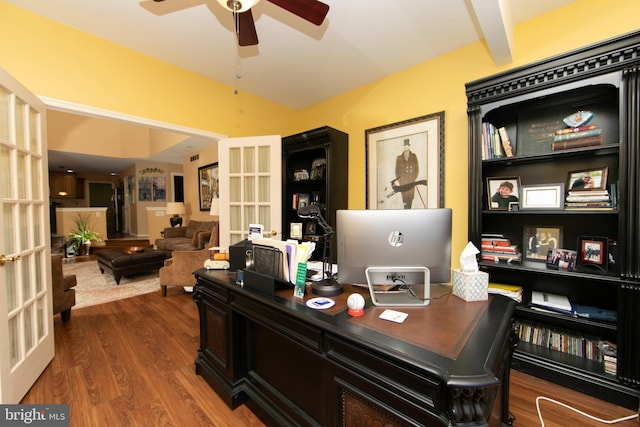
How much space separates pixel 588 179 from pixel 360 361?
83.1 inches

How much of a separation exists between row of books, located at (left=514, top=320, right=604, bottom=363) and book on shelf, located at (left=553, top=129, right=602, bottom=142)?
1.39m

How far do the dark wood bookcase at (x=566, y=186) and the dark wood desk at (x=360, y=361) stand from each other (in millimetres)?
920

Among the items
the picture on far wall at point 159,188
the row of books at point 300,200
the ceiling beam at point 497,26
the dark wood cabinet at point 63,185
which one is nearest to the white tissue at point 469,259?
the ceiling beam at point 497,26

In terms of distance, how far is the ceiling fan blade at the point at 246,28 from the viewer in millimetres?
1704

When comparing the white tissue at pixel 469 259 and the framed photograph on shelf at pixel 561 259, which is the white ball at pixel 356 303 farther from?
the framed photograph on shelf at pixel 561 259

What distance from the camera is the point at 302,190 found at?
3799 millimetres

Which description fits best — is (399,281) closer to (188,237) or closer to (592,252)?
(592,252)

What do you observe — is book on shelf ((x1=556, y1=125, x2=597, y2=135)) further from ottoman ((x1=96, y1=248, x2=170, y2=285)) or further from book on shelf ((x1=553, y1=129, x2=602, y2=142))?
ottoman ((x1=96, y1=248, x2=170, y2=285))

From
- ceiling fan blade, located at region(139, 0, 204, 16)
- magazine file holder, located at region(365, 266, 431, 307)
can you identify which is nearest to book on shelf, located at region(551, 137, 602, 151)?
magazine file holder, located at region(365, 266, 431, 307)

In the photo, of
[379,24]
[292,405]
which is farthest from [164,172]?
[292,405]

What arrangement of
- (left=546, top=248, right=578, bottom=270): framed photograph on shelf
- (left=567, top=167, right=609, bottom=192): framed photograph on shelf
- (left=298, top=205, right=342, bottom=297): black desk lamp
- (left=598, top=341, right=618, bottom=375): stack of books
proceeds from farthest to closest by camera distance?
(left=546, top=248, right=578, bottom=270): framed photograph on shelf < (left=567, top=167, right=609, bottom=192): framed photograph on shelf < (left=598, top=341, right=618, bottom=375): stack of books < (left=298, top=205, right=342, bottom=297): black desk lamp

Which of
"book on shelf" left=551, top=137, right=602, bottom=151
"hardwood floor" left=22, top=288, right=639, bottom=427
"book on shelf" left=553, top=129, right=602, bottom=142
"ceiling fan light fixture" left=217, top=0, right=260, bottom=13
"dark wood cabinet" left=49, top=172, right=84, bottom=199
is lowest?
"hardwood floor" left=22, top=288, right=639, bottom=427

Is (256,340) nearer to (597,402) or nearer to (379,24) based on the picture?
(597,402)

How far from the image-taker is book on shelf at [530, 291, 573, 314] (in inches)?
72.6
